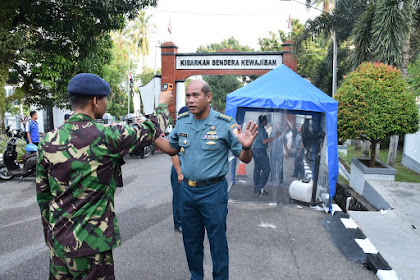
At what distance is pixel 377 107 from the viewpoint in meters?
6.33

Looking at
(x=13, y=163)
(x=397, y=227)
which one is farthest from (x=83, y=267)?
(x=13, y=163)

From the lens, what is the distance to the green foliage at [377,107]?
6.32m

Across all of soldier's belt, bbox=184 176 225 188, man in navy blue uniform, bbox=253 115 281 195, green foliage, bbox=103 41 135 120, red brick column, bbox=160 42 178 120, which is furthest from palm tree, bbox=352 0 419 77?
green foliage, bbox=103 41 135 120

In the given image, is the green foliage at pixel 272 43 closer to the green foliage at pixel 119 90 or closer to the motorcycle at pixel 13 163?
the green foliage at pixel 119 90

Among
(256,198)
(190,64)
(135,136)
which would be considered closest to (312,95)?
(256,198)

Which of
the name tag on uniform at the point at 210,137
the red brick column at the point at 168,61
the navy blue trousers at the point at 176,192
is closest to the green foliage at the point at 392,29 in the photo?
the navy blue trousers at the point at 176,192

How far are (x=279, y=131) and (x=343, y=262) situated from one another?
9.73 ft

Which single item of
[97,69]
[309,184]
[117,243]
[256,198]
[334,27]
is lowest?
[256,198]

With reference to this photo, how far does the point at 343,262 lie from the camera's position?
381cm

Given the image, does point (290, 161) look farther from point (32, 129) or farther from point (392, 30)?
point (32, 129)

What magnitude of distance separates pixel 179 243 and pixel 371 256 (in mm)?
2347

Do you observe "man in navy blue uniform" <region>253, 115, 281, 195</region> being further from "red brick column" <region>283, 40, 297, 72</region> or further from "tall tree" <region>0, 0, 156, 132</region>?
"red brick column" <region>283, 40, 297, 72</region>

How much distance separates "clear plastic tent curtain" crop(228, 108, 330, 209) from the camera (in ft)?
20.3

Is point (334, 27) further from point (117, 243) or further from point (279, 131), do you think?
point (117, 243)
